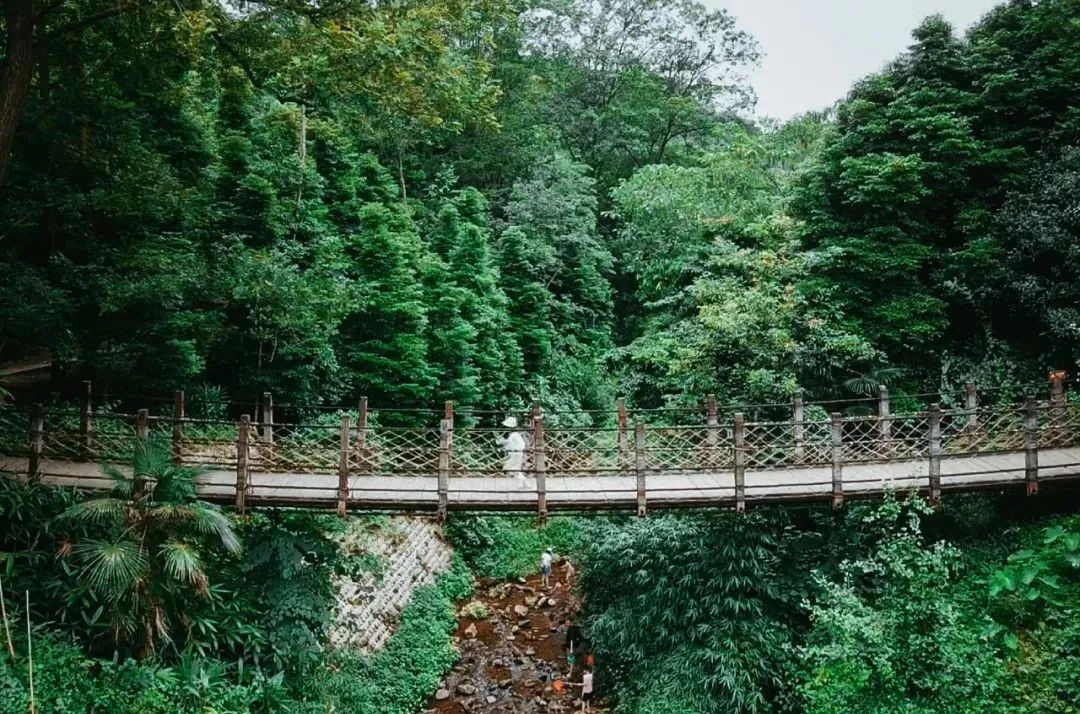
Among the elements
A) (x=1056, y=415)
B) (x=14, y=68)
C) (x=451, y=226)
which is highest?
(x=451, y=226)

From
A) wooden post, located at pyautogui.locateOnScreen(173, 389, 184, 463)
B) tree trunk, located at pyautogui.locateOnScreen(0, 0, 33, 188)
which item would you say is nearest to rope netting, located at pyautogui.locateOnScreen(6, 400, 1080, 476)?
wooden post, located at pyautogui.locateOnScreen(173, 389, 184, 463)

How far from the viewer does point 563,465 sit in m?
12.0

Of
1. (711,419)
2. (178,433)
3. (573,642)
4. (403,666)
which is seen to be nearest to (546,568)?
(573,642)

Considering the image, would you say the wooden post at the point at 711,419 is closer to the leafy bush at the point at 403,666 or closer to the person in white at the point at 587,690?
the person in white at the point at 587,690

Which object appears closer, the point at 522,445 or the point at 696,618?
the point at 696,618

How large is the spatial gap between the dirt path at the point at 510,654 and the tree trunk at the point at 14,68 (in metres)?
10.0

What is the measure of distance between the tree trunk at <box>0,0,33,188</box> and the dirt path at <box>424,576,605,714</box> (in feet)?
32.9

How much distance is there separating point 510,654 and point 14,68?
11.7 metres

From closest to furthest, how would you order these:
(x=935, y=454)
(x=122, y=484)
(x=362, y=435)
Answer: (x=122, y=484)
(x=935, y=454)
(x=362, y=435)

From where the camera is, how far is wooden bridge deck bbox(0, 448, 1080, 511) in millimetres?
10102

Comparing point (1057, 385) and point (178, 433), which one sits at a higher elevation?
point (1057, 385)

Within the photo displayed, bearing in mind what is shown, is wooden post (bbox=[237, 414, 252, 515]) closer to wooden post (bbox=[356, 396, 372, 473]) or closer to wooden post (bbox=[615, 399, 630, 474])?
wooden post (bbox=[356, 396, 372, 473])

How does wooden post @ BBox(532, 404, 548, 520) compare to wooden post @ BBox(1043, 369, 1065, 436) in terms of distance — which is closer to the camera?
wooden post @ BBox(532, 404, 548, 520)

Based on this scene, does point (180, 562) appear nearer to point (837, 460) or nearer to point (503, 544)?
point (837, 460)
